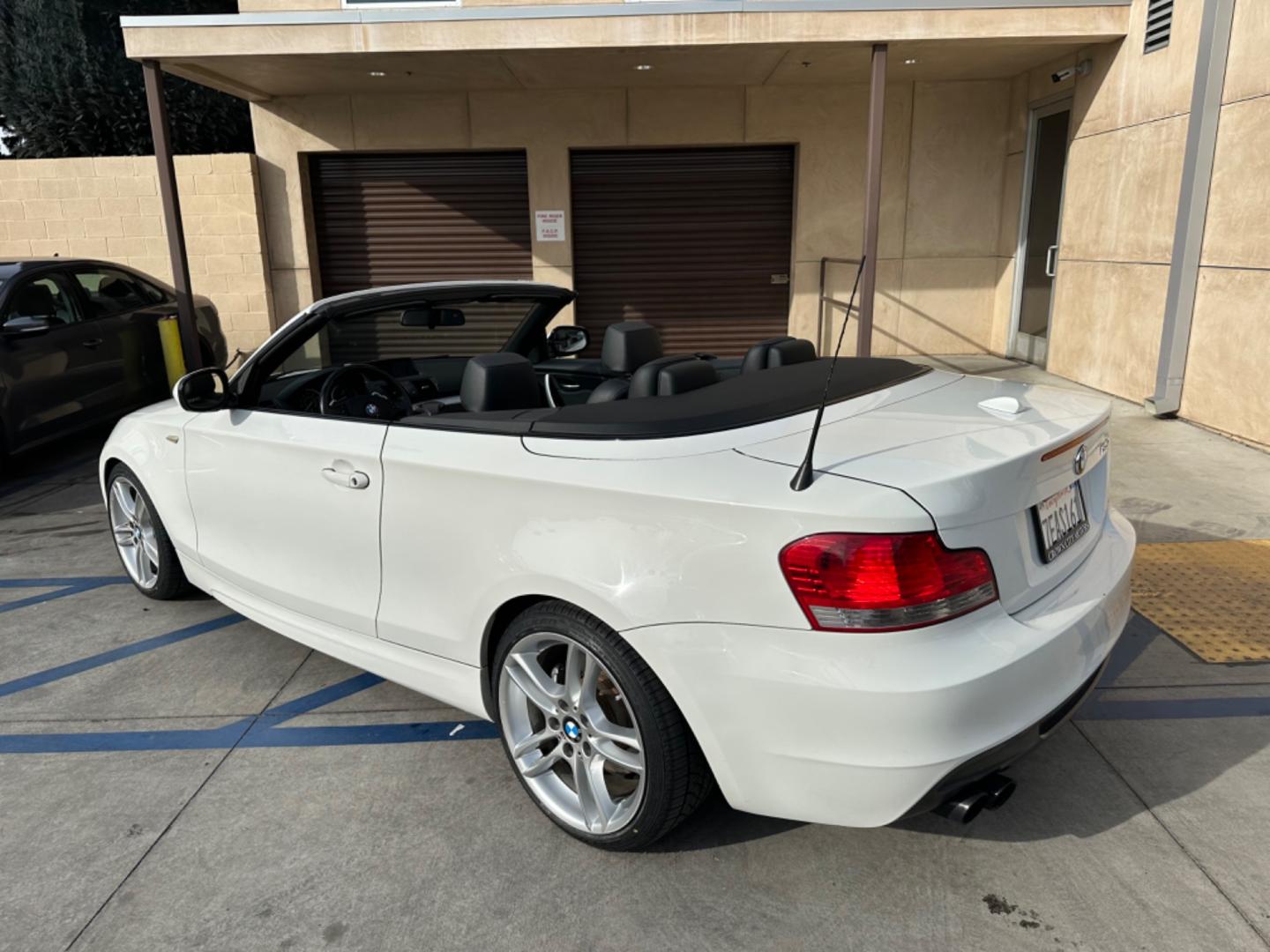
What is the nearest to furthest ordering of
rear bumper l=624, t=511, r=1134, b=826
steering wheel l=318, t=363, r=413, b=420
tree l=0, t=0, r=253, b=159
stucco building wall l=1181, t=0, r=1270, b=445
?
rear bumper l=624, t=511, r=1134, b=826
steering wheel l=318, t=363, r=413, b=420
stucco building wall l=1181, t=0, r=1270, b=445
tree l=0, t=0, r=253, b=159

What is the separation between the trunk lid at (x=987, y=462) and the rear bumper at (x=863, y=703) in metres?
0.16

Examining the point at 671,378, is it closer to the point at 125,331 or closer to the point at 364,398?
the point at 364,398

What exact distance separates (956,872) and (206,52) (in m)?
8.82

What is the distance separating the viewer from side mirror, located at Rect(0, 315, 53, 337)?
6.81 m

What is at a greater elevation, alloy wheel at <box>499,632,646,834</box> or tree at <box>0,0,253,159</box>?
tree at <box>0,0,253,159</box>

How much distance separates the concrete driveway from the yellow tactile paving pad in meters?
0.15

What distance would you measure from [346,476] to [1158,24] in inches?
320

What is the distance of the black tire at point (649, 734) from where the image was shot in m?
2.29

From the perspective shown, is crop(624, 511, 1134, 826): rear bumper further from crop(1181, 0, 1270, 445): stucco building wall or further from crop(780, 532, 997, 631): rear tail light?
crop(1181, 0, 1270, 445): stucco building wall

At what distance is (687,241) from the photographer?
11.5 meters

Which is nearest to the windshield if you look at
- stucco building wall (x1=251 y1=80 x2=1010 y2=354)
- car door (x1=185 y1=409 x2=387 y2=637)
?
car door (x1=185 y1=409 x2=387 y2=637)

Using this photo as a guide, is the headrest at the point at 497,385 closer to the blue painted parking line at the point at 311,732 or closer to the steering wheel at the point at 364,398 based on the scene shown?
the steering wheel at the point at 364,398

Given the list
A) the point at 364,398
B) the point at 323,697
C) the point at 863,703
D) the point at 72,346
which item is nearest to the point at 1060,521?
the point at 863,703

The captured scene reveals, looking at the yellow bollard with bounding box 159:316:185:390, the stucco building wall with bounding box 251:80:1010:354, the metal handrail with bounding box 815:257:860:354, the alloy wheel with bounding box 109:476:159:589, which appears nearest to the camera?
the alloy wheel with bounding box 109:476:159:589
